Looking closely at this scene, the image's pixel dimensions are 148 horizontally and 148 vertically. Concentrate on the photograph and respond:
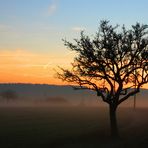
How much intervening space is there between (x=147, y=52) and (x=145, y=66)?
1567 mm

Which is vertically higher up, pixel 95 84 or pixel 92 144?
pixel 95 84

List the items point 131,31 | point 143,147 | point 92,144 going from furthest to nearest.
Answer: point 131,31 < point 92,144 < point 143,147

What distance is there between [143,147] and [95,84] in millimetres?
11824

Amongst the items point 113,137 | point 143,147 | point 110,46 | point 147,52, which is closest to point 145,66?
point 147,52

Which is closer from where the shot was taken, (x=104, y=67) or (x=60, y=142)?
(x=60, y=142)

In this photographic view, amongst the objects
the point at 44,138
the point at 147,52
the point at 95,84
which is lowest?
the point at 44,138

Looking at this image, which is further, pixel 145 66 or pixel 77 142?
pixel 145 66

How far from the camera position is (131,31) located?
41875 mm

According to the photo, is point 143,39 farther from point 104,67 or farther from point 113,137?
point 113,137

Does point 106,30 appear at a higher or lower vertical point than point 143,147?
higher

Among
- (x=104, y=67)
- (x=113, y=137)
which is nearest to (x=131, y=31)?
(x=104, y=67)

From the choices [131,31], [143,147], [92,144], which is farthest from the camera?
Result: [131,31]

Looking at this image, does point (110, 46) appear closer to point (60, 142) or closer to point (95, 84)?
point (95, 84)

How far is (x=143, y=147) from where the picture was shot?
111 feet
